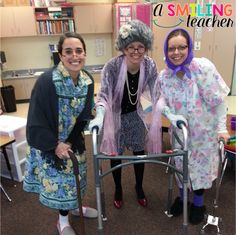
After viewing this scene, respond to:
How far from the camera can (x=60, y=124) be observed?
5.32 ft

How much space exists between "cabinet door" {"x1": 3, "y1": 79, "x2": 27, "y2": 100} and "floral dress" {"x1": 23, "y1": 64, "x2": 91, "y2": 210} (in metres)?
4.06

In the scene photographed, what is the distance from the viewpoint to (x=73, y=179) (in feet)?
5.74

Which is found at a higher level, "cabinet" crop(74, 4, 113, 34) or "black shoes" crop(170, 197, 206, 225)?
"cabinet" crop(74, 4, 113, 34)

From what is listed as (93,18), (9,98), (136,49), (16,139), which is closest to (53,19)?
(93,18)

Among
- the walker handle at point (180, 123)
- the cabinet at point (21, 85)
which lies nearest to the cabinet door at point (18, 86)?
the cabinet at point (21, 85)

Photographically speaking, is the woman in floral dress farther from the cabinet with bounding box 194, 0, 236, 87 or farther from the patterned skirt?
the cabinet with bounding box 194, 0, 236, 87

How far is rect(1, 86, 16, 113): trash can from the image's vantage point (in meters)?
5.00

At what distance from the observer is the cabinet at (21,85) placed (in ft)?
17.8

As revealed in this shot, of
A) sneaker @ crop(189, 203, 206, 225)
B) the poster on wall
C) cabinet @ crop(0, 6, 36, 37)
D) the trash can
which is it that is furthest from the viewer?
the poster on wall

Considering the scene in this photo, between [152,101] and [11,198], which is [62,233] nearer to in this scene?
[11,198]

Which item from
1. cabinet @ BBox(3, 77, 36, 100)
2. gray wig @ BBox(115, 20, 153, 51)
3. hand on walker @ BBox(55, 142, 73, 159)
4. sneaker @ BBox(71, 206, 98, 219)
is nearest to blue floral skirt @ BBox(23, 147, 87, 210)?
hand on walker @ BBox(55, 142, 73, 159)

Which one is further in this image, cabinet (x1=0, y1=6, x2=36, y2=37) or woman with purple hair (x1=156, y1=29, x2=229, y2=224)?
cabinet (x1=0, y1=6, x2=36, y2=37)

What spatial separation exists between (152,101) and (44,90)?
0.86 metres

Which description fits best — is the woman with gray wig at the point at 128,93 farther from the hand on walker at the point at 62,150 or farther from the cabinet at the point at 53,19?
the cabinet at the point at 53,19
